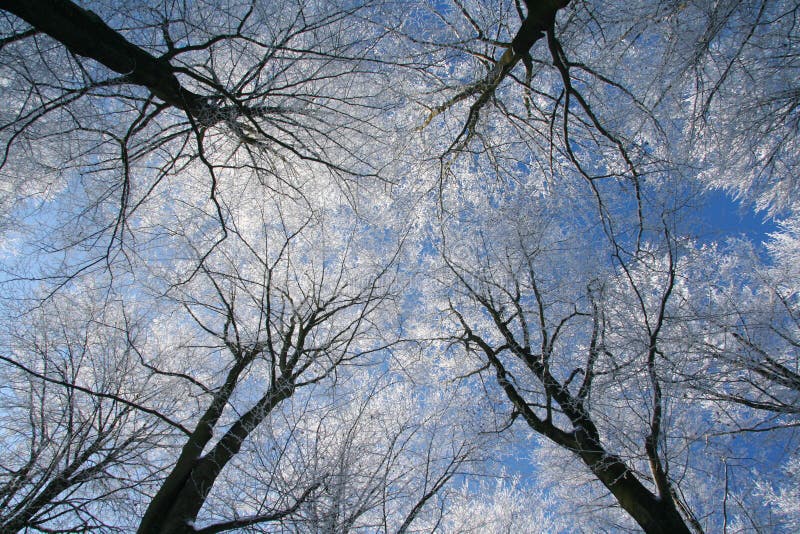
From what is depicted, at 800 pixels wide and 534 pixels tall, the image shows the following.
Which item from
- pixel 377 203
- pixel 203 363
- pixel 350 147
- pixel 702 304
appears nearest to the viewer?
pixel 350 147

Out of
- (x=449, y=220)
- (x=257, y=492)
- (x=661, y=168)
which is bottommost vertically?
(x=257, y=492)

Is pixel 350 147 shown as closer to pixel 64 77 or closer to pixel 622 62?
pixel 64 77

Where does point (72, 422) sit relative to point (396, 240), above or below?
below

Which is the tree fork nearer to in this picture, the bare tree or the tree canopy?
the tree canopy

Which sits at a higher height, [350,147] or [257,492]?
[350,147]

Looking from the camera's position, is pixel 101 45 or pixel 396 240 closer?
pixel 101 45

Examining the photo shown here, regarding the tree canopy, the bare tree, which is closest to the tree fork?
the tree canopy

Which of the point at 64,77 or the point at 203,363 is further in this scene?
the point at 203,363

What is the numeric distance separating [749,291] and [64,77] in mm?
6655

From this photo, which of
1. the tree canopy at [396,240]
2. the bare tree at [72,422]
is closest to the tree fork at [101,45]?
the tree canopy at [396,240]

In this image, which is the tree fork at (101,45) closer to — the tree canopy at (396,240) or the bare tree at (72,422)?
the tree canopy at (396,240)

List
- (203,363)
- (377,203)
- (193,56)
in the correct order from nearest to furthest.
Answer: (193,56) → (377,203) → (203,363)

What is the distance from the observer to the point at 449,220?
15.3ft

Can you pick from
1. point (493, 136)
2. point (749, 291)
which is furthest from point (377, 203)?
point (749, 291)
